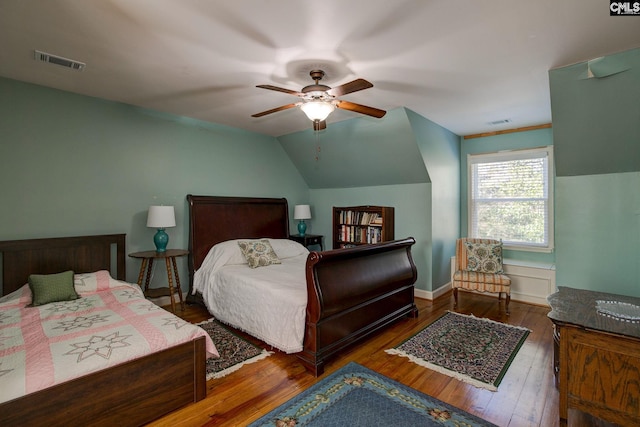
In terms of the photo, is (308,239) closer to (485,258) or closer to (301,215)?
(301,215)

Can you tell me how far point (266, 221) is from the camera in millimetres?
5000

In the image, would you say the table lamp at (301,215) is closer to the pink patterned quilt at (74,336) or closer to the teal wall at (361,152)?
the teal wall at (361,152)

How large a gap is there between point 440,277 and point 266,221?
2842mm

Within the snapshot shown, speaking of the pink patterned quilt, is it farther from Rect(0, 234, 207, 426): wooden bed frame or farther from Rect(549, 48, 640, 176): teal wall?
Rect(549, 48, 640, 176): teal wall

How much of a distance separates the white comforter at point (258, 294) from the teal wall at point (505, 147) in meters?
2.96

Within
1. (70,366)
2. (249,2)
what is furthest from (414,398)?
(249,2)

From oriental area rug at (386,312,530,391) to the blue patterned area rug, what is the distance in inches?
18.7

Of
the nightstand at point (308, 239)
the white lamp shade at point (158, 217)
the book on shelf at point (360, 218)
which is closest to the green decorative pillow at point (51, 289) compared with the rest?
the white lamp shade at point (158, 217)

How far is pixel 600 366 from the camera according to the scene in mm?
1766

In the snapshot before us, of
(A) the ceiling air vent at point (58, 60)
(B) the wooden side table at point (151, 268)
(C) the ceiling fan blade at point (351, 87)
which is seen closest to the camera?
(C) the ceiling fan blade at point (351, 87)

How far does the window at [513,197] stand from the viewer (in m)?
4.46

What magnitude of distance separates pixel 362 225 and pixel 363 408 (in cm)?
320

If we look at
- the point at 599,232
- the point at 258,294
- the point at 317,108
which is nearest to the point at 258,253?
the point at 258,294

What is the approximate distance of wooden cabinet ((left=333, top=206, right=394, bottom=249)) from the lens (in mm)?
4746
